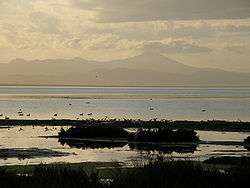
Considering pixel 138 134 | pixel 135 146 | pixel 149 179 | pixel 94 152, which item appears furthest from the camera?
pixel 138 134

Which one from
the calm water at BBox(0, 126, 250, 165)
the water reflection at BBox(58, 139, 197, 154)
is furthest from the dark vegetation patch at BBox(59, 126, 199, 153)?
the calm water at BBox(0, 126, 250, 165)

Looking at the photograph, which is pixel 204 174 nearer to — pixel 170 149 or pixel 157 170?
pixel 157 170

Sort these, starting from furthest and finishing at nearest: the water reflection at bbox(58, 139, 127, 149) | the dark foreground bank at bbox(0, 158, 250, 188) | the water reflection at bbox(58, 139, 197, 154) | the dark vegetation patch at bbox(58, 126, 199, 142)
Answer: the dark vegetation patch at bbox(58, 126, 199, 142)
the water reflection at bbox(58, 139, 127, 149)
the water reflection at bbox(58, 139, 197, 154)
the dark foreground bank at bbox(0, 158, 250, 188)

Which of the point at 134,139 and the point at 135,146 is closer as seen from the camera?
the point at 135,146

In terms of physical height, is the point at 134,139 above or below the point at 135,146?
above

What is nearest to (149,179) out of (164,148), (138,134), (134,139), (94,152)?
(94,152)

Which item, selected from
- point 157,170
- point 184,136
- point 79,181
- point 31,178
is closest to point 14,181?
point 31,178

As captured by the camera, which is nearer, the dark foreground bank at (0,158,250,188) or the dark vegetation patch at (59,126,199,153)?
the dark foreground bank at (0,158,250,188)

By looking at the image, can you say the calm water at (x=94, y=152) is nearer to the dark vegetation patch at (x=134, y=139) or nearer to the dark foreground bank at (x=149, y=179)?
the dark vegetation patch at (x=134, y=139)

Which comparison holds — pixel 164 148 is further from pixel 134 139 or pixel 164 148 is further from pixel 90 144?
pixel 90 144

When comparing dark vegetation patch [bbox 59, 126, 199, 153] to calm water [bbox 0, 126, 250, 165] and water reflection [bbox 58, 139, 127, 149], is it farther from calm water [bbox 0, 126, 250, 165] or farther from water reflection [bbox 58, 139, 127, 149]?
calm water [bbox 0, 126, 250, 165]

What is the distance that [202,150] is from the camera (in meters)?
48.6

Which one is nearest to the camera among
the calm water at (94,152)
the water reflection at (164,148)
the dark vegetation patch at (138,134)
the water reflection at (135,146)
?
the calm water at (94,152)

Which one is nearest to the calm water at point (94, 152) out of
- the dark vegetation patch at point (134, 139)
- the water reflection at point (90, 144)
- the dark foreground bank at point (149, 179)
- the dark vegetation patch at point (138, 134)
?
the water reflection at point (90, 144)
